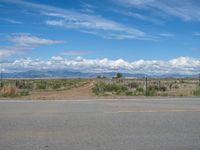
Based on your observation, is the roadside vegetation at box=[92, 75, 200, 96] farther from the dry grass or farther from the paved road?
the paved road

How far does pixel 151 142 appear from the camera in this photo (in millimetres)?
9758

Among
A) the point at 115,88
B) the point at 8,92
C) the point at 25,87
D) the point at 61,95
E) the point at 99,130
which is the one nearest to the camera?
the point at 99,130

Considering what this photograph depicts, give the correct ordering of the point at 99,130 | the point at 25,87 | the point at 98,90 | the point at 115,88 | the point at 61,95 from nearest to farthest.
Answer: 1. the point at 99,130
2. the point at 61,95
3. the point at 98,90
4. the point at 115,88
5. the point at 25,87

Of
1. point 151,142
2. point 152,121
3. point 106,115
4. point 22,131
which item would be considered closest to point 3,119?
point 22,131

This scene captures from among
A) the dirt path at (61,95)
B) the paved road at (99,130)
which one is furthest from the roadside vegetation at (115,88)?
the paved road at (99,130)

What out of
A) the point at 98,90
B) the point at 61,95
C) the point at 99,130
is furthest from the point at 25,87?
the point at 99,130

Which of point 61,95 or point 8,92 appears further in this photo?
point 61,95

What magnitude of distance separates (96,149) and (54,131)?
2.39m

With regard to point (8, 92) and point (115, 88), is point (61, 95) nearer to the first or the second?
point (8, 92)

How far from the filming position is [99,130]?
11.3 meters

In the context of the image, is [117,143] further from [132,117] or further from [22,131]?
[132,117]

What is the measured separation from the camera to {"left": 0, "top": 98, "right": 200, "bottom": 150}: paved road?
9.44 metres

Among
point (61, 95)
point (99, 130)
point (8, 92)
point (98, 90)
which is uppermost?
point (8, 92)

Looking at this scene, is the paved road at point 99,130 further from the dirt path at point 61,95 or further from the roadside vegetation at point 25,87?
the roadside vegetation at point 25,87
